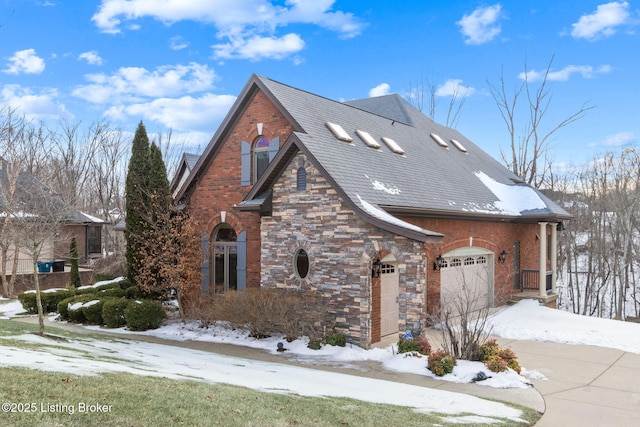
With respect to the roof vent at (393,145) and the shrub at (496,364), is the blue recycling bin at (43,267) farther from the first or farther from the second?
the shrub at (496,364)

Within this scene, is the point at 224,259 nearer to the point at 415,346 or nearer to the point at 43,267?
the point at 415,346

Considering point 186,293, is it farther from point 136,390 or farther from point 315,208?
point 136,390

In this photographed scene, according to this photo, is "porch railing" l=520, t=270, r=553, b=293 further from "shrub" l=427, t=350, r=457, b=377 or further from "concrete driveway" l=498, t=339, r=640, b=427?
"shrub" l=427, t=350, r=457, b=377

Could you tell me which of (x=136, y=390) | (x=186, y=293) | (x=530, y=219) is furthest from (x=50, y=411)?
(x=530, y=219)

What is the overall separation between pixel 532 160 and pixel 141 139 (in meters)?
28.7

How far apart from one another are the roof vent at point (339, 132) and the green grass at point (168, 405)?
9.56 m

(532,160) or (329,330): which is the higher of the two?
(532,160)

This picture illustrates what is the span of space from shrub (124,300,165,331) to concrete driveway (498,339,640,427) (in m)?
10.2

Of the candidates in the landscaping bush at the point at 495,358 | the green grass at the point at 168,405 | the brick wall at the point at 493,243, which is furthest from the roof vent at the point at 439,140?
the green grass at the point at 168,405

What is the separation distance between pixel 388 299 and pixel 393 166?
4.46 m

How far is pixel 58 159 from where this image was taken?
3966 centimetres

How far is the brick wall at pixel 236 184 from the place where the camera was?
15414 millimetres

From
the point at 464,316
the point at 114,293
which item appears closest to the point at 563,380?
the point at 464,316

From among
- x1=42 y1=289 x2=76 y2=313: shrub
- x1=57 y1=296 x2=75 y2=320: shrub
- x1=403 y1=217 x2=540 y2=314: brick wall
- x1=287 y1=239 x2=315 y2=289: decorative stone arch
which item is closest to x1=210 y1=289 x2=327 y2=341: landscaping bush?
x1=287 y1=239 x2=315 y2=289: decorative stone arch
